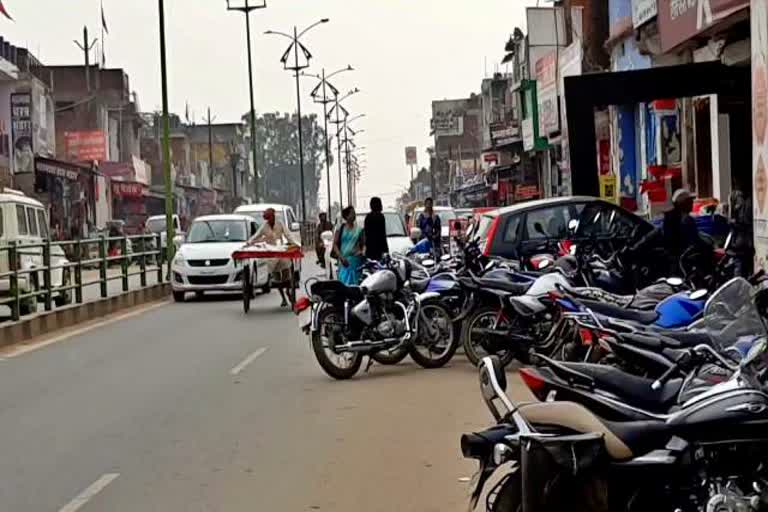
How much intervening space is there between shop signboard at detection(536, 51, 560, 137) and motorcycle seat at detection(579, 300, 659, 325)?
1188 inches

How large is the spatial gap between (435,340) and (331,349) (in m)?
1.23

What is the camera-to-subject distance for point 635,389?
5.43 m

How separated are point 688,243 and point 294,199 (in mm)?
144393

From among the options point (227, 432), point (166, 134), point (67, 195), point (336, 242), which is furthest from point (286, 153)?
point (227, 432)

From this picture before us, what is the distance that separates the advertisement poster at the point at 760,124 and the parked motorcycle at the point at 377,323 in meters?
3.35

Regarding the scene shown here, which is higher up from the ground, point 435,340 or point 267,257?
point 267,257

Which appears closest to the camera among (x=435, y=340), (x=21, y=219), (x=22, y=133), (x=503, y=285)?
(x=503, y=285)

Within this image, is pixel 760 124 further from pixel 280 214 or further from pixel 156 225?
pixel 156 225

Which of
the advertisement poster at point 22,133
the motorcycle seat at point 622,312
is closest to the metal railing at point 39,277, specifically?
the motorcycle seat at point 622,312

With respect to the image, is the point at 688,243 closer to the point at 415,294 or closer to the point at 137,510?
the point at 415,294

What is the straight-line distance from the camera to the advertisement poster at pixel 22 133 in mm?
47875

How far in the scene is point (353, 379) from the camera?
1236 cm

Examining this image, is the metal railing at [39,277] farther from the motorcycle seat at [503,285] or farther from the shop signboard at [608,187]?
the shop signboard at [608,187]

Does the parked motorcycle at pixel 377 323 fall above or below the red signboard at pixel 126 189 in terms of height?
below
